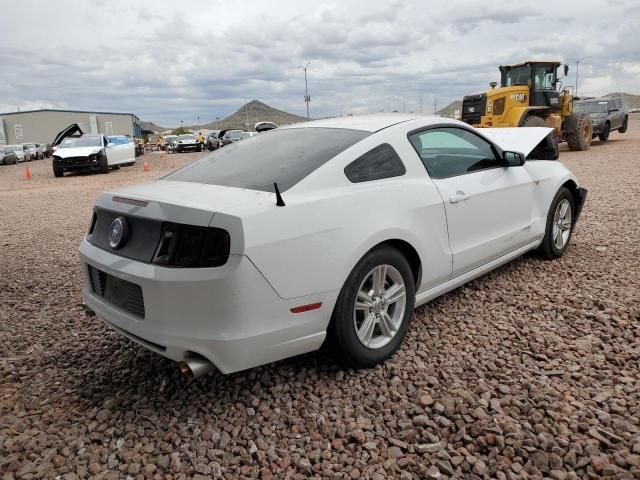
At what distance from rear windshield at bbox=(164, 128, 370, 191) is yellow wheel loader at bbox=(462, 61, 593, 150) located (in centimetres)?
1347

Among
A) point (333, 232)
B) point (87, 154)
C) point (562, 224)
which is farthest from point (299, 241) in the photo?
point (87, 154)

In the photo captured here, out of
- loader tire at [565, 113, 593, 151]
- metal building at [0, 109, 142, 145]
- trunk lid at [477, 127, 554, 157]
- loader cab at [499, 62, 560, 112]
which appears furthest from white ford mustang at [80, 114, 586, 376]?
metal building at [0, 109, 142, 145]

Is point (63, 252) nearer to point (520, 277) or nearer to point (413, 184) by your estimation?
point (413, 184)

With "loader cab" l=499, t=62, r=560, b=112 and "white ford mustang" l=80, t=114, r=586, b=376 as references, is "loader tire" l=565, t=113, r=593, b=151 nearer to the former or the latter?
"loader cab" l=499, t=62, r=560, b=112

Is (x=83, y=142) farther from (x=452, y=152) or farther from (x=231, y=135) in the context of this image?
(x=452, y=152)

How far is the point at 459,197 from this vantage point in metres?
3.55

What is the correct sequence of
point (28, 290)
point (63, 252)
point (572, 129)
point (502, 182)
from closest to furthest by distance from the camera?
point (502, 182) < point (28, 290) < point (63, 252) < point (572, 129)

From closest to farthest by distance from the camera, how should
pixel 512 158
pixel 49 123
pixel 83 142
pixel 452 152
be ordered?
pixel 452 152, pixel 512 158, pixel 83 142, pixel 49 123

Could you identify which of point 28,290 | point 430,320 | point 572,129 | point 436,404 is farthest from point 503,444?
point 572,129

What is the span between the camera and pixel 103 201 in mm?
3041

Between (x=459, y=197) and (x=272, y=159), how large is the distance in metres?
1.32

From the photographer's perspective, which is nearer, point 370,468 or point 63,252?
point 370,468

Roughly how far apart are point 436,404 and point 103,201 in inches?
87.0

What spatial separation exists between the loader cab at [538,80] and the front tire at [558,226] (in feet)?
40.8
